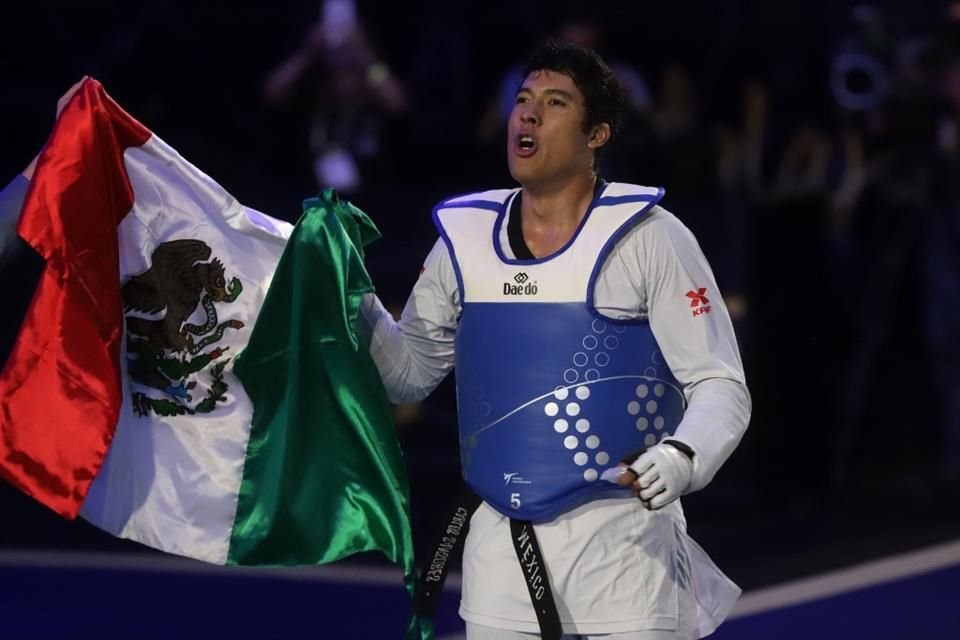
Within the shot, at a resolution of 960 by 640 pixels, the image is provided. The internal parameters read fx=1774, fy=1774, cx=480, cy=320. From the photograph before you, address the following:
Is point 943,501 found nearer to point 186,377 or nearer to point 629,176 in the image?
point 629,176

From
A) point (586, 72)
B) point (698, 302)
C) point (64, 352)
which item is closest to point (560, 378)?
point (698, 302)

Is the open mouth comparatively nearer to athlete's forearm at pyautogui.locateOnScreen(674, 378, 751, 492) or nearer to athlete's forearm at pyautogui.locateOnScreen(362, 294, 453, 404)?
athlete's forearm at pyautogui.locateOnScreen(362, 294, 453, 404)

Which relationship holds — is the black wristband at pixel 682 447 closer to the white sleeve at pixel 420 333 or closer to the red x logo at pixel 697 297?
the red x logo at pixel 697 297

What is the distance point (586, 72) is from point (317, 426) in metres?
1.01

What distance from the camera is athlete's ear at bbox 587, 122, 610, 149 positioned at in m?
3.84

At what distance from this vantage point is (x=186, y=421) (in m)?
4.11

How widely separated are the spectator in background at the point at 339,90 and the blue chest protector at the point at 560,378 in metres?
4.00

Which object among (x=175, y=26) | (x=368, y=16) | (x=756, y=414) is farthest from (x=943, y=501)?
(x=175, y=26)

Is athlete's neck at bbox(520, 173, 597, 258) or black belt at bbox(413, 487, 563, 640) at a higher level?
athlete's neck at bbox(520, 173, 597, 258)

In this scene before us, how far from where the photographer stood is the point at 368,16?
842 centimetres

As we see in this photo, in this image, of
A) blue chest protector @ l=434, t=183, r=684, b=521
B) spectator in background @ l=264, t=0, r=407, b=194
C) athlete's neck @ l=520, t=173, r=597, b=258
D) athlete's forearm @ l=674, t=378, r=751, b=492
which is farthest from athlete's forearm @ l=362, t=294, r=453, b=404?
spectator in background @ l=264, t=0, r=407, b=194

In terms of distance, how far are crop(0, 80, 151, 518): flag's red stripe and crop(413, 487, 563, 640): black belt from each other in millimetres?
779

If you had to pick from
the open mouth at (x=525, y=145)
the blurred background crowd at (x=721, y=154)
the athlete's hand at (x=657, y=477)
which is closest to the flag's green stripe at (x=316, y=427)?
the open mouth at (x=525, y=145)

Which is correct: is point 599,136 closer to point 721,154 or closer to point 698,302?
point 698,302
